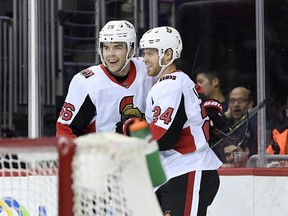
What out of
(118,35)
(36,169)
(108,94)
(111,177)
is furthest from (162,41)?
(111,177)

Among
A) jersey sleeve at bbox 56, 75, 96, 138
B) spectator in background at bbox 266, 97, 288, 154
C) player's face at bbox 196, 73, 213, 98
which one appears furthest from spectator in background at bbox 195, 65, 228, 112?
jersey sleeve at bbox 56, 75, 96, 138

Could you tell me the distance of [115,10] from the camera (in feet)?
22.2

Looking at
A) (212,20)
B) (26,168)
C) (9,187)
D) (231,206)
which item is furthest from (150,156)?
(212,20)

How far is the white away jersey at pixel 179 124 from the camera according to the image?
4.82 m

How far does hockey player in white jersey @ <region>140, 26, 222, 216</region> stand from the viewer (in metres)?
4.85

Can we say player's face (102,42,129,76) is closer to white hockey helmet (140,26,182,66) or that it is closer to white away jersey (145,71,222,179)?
white hockey helmet (140,26,182,66)

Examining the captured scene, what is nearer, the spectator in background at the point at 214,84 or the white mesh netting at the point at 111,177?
the white mesh netting at the point at 111,177

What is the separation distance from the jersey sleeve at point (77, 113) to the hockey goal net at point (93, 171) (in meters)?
1.35

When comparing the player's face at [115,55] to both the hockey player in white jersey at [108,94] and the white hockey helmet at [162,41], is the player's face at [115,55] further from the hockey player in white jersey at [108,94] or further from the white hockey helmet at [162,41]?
the white hockey helmet at [162,41]

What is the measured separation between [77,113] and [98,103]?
117 mm

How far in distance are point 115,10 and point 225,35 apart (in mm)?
761

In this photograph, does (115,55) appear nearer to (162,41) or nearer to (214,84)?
(162,41)

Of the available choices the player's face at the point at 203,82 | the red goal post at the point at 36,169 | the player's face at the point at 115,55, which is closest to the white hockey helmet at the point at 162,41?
the player's face at the point at 115,55

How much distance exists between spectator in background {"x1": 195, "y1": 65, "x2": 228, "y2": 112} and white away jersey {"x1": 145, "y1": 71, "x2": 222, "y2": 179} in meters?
1.44
